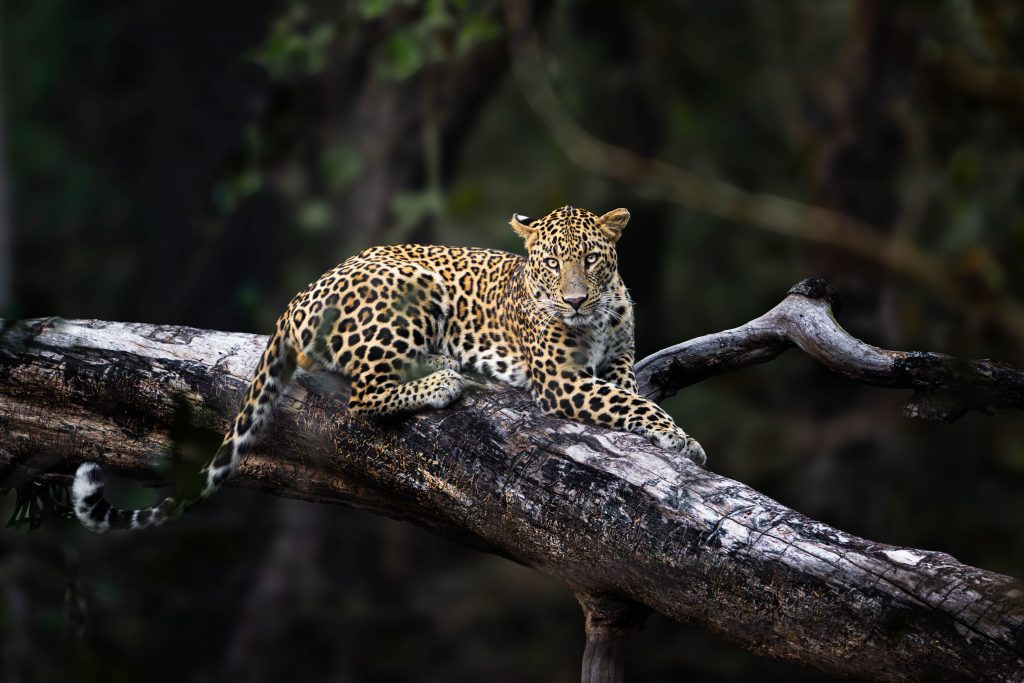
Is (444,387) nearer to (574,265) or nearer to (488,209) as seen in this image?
(574,265)

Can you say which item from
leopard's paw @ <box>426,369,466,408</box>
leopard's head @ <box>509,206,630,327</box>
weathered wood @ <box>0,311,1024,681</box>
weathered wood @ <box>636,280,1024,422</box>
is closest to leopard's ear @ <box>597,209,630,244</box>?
leopard's head @ <box>509,206,630,327</box>

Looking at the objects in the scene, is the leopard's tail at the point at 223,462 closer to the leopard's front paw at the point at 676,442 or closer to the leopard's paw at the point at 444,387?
the leopard's paw at the point at 444,387

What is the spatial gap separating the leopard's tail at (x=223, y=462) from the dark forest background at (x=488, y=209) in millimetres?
1052

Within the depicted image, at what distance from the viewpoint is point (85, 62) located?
19.6m

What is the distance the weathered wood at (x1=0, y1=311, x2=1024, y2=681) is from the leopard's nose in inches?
22.5

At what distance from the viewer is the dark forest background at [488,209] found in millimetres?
9461

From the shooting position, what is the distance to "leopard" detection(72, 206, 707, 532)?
18.4ft

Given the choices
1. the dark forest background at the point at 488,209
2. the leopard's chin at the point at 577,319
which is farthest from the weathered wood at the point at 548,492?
the dark forest background at the point at 488,209

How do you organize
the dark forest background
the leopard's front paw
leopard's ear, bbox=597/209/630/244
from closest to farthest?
the leopard's front paw < leopard's ear, bbox=597/209/630/244 < the dark forest background

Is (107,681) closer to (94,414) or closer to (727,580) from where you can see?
(94,414)

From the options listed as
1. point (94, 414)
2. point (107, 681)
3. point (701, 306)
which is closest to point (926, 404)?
point (107, 681)

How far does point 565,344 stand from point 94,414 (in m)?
2.53

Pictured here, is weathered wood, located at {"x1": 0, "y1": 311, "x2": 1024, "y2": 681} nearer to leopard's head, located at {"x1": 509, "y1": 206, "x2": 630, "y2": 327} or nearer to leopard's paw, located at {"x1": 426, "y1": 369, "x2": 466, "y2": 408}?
leopard's paw, located at {"x1": 426, "y1": 369, "x2": 466, "y2": 408}

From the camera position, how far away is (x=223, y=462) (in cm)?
538
